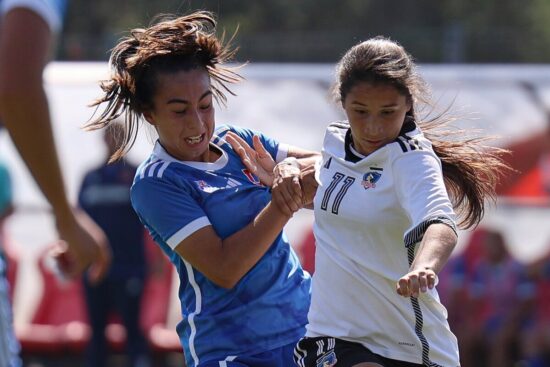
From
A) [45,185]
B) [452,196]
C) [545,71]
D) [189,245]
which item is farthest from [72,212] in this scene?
[545,71]

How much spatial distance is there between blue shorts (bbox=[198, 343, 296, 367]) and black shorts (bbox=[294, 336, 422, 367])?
0.15m

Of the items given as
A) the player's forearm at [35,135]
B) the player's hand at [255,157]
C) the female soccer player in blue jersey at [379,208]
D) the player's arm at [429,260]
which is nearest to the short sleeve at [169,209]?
the player's hand at [255,157]

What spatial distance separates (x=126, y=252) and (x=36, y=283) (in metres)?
1.63

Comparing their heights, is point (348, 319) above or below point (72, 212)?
below

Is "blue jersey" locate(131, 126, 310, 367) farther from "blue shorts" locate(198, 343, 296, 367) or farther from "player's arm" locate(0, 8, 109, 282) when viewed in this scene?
"player's arm" locate(0, 8, 109, 282)

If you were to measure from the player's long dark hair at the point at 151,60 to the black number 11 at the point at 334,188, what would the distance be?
60 centimetres

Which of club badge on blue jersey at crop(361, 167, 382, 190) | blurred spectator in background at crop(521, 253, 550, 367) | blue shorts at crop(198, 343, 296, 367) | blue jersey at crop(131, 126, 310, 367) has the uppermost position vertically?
club badge on blue jersey at crop(361, 167, 382, 190)

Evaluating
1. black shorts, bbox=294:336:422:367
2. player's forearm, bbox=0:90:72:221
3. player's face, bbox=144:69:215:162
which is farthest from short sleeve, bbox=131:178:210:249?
player's forearm, bbox=0:90:72:221

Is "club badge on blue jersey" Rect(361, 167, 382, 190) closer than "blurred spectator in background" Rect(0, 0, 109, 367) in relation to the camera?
No

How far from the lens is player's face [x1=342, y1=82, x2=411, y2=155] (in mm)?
3645

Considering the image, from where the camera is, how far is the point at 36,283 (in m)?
10.8

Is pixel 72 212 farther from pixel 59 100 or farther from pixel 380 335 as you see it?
pixel 59 100

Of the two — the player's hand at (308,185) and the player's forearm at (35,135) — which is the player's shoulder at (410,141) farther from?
the player's forearm at (35,135)

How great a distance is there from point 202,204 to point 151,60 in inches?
20.0
